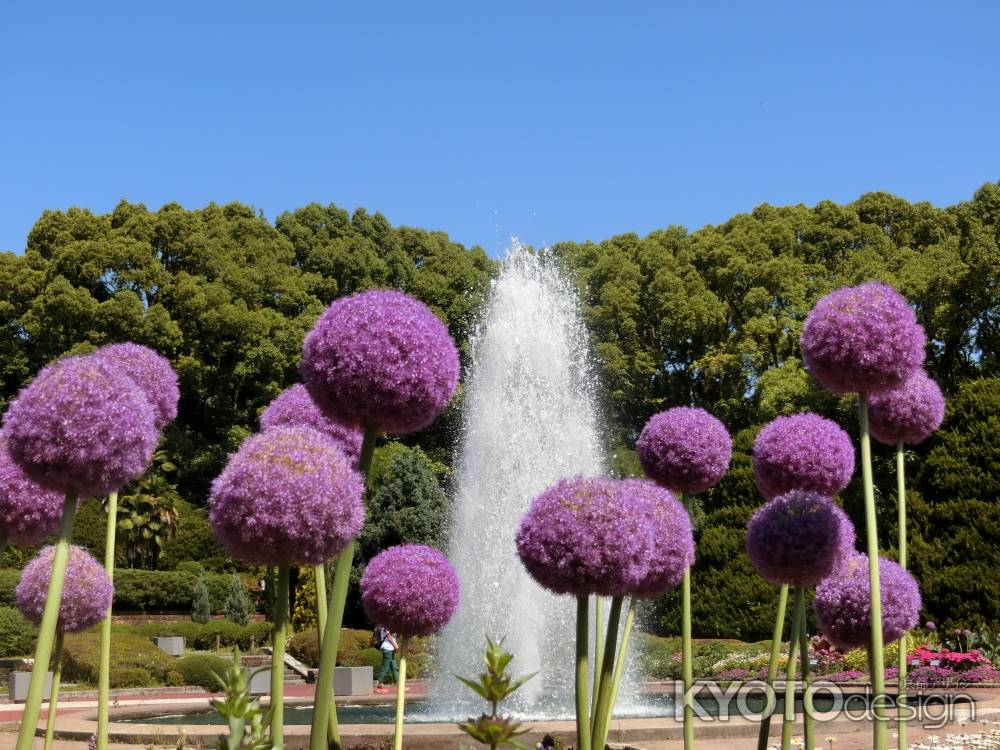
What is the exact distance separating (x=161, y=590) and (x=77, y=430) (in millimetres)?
26902

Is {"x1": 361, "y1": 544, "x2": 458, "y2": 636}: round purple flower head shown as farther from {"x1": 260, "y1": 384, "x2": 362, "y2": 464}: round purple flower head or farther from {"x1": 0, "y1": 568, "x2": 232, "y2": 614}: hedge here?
{"x1": 0, "y1": 568, "x2": 232, "y2": 614}: hedge

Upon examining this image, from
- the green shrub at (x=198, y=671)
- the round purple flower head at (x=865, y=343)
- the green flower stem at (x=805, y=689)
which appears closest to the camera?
the round purple flower head at (x=865, y=343)

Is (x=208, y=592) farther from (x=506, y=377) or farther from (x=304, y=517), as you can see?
(x=304, y=517)

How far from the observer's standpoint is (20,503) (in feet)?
14.7

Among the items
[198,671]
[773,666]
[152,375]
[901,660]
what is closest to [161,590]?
[198,671]

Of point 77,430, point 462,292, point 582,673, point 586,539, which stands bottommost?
point 582,673

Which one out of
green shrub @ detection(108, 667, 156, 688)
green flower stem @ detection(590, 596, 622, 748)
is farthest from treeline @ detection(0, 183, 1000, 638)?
green flower stem @ detection(590, 596, 622, 748)

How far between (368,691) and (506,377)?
20.2 ft

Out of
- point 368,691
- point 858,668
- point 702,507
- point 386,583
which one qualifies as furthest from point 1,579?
point 386,583

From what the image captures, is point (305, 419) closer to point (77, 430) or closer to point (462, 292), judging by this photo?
point (77, 430)

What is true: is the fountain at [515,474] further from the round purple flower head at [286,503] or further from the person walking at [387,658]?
the round purple flower head at [286,503]

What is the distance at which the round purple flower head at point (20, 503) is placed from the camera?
446 cm

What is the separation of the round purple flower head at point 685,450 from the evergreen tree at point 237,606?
75.5 ft

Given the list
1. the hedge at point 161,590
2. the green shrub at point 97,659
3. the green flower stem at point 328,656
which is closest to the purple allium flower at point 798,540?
the green flower stem at point 328,656
